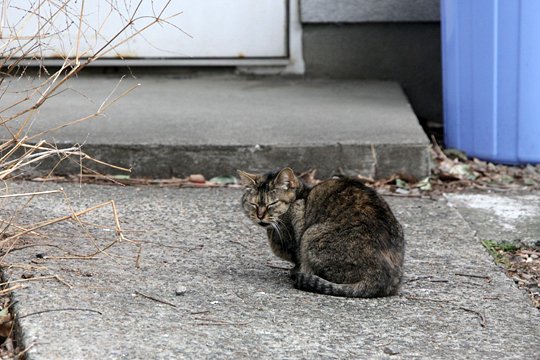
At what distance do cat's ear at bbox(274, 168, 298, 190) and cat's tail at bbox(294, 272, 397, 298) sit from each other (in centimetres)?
46

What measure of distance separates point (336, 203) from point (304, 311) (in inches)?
23.0

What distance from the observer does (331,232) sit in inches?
145

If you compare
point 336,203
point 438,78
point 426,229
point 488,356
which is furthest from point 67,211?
point 438,78

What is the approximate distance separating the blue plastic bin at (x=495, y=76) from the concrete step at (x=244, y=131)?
1.26 feet

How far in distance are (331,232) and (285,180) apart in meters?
0.36

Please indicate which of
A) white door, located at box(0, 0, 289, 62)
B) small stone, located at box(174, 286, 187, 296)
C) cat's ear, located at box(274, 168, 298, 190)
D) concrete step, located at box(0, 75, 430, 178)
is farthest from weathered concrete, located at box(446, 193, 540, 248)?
white door, located at box(0, 0, 289, 62)

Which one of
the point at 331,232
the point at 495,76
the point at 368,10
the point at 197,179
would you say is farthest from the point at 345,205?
the point at 368,10

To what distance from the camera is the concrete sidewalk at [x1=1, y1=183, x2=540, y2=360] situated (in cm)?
300

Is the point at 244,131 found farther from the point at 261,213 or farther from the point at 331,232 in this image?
the point at 331,232

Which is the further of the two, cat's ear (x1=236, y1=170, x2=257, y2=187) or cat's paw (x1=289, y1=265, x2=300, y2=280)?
cat's ear (x1=236, y1=170, x2=257, y2=187)

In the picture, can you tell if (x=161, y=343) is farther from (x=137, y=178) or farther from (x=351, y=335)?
(x=137, y=178)

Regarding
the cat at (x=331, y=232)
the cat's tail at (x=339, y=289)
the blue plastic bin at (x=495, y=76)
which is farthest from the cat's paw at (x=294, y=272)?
the blue plastic bin at (x=495, y=76)

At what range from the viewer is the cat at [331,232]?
140 inches

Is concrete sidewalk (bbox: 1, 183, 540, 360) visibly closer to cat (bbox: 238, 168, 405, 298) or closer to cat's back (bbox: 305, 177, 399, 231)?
cat (bbox: 238, 168, 405, 298)
